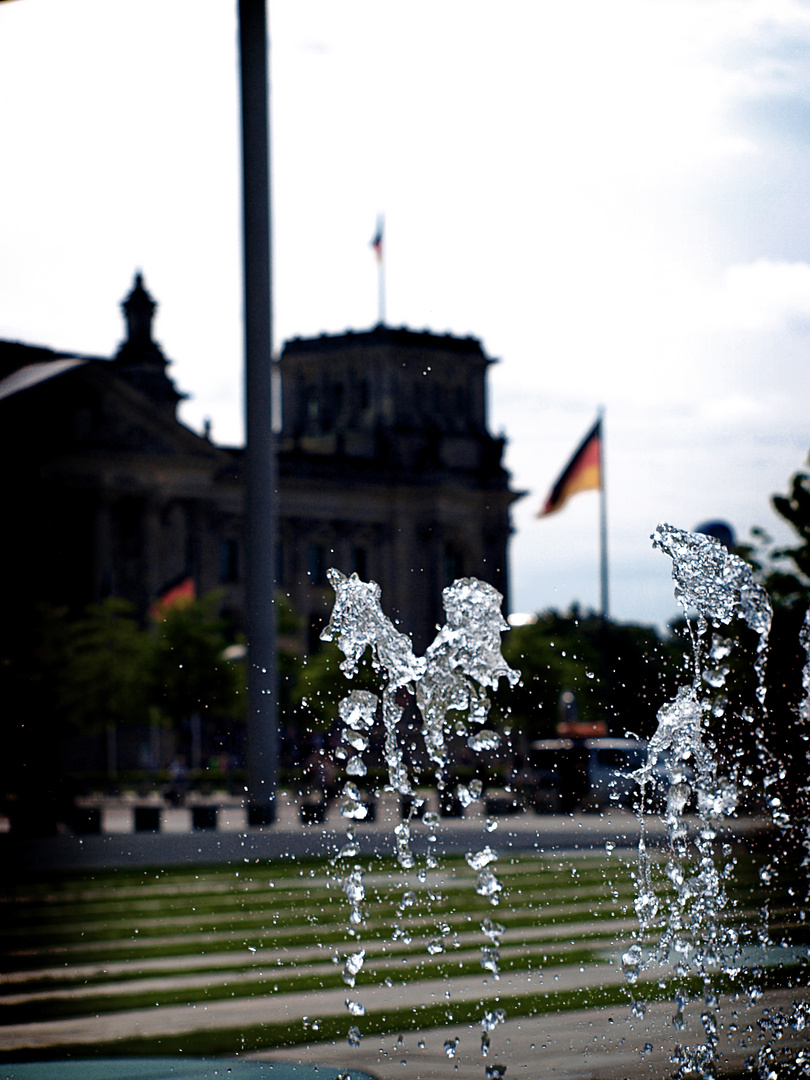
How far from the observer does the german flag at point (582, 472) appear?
35.5 metres

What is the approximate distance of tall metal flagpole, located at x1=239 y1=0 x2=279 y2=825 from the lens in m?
19.3

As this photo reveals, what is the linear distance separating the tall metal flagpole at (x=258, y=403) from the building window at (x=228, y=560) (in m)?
57.0

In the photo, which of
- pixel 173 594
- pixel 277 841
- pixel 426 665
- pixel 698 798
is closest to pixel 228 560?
pixel 173 594

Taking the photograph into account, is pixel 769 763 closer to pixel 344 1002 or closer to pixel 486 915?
pixel 486 915

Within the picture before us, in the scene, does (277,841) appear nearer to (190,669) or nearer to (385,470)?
(190,669)

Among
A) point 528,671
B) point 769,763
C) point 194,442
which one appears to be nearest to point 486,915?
point 769,763

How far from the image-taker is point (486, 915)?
14.0 meters

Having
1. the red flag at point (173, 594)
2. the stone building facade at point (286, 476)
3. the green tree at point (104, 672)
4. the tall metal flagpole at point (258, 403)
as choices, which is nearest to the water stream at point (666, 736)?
the tall metal flagpole at point (258, 403)

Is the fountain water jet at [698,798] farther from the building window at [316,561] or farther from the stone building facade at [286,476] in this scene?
the building window at [316,561]

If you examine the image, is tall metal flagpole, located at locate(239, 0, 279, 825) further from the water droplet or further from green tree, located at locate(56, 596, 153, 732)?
green tree, located at locate(56, 596, 153, 732)

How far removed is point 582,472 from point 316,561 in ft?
153

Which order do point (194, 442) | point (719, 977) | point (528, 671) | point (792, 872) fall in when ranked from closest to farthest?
point (719, 977)
point (792, 872)
point (528, 671)
point (194, 442)

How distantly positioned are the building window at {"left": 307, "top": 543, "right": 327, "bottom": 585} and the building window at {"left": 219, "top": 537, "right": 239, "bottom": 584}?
3516 mm

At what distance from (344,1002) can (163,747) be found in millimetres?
56451
